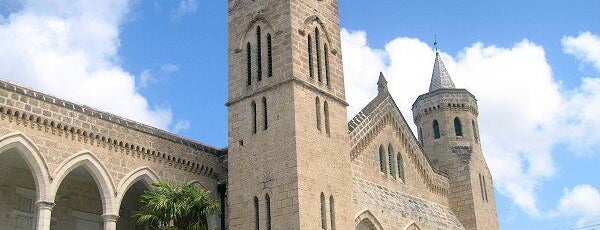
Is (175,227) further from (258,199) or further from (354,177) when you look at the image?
(354,177)

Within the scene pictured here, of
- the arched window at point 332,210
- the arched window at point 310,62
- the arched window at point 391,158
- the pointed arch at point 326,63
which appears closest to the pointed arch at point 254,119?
the arched window at point 310,62

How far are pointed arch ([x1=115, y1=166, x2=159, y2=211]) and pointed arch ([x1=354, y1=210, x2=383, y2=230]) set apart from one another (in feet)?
26.0

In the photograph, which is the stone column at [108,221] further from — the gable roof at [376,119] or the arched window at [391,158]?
the arched window at [391,158]

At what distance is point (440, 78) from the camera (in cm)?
3997

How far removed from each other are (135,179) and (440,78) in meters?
20.8

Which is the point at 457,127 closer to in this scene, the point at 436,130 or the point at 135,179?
the point at 436,130

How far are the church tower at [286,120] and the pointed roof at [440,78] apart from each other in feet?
43.9

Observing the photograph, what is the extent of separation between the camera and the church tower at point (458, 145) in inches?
1439

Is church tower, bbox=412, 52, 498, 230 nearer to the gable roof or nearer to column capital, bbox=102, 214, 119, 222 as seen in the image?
the gable roof

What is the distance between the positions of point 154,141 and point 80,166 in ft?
9.90

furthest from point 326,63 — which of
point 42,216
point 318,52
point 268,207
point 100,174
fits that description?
point 42,216

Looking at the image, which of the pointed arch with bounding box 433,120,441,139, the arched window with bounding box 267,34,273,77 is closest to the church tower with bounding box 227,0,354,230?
the arched window with bounding box 267,34,273,77

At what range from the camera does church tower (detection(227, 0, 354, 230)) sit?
77.5 feet

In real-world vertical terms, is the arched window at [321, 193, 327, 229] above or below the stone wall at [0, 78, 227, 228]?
below
